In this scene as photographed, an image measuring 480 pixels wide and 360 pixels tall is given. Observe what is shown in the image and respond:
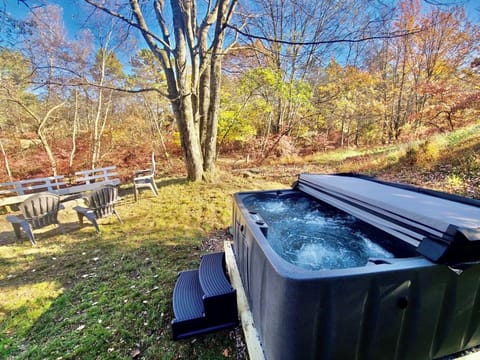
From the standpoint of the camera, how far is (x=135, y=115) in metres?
10.9

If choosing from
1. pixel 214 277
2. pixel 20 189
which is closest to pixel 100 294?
pixel 214 277

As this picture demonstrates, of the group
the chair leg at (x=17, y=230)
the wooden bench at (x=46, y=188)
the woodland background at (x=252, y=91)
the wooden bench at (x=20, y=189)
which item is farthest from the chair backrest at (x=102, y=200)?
the woodland background at (x=252, y=91)

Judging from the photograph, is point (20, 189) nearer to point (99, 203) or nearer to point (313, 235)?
point (99, 203)

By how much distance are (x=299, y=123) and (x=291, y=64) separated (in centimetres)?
291

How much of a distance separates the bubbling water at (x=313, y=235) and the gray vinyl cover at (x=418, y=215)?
159 millimetres

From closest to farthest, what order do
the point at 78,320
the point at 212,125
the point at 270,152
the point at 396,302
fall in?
the point at 396,302
the point at 78,320
the point at 212,125
the point at 270,152

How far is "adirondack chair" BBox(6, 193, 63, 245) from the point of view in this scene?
11.4ft

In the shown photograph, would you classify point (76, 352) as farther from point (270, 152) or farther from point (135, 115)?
point (135, 115)

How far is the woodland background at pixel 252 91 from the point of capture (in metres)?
7.20

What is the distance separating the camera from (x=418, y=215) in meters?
1.49

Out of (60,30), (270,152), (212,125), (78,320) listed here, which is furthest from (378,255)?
(60,30)

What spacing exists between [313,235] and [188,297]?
4.40 feet

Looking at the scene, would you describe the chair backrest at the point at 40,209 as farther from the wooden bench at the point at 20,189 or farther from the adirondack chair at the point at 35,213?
the wooden bench at the point at 20,189

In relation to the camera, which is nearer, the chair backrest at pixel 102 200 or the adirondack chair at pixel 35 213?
the adirondack chair at pixel 35 213
